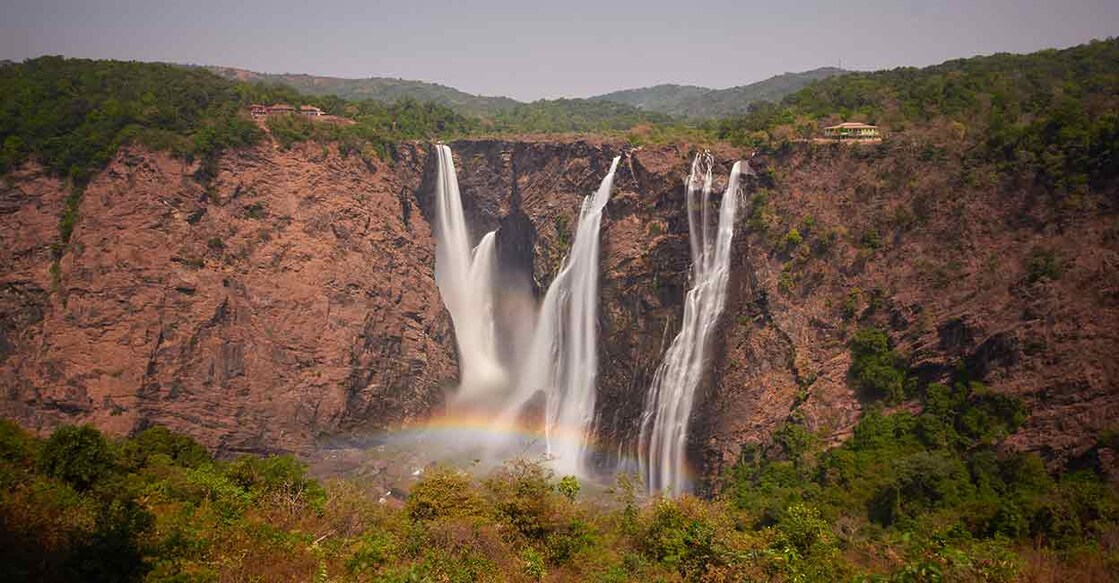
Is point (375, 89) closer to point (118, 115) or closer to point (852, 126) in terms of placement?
point (118, 115)

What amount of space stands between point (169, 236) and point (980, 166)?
31.5 metres

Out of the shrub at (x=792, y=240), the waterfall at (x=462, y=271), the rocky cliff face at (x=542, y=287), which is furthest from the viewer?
the waterfall at (x=462, y=271)

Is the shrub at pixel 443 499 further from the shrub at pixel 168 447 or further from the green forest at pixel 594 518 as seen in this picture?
the shrub at pixel 168 447

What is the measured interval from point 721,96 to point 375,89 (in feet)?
155

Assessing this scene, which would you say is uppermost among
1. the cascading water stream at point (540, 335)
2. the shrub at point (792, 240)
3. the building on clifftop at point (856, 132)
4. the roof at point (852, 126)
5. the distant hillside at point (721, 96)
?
the distant hillside at point (721, 96)

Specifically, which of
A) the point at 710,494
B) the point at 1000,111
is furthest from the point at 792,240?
the point at 710,494

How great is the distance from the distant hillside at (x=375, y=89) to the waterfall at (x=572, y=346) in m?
55.2

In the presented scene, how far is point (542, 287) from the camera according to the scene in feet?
119

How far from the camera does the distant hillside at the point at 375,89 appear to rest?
9012cm

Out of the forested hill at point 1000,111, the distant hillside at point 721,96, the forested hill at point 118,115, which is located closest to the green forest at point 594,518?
the forested hill at point 1000,111

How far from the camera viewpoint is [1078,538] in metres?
14.4

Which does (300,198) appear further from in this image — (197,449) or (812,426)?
(812,426)

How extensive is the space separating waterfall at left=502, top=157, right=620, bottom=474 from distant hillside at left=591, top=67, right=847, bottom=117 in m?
52.1

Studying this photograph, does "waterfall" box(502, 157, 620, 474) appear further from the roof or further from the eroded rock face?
the roof
